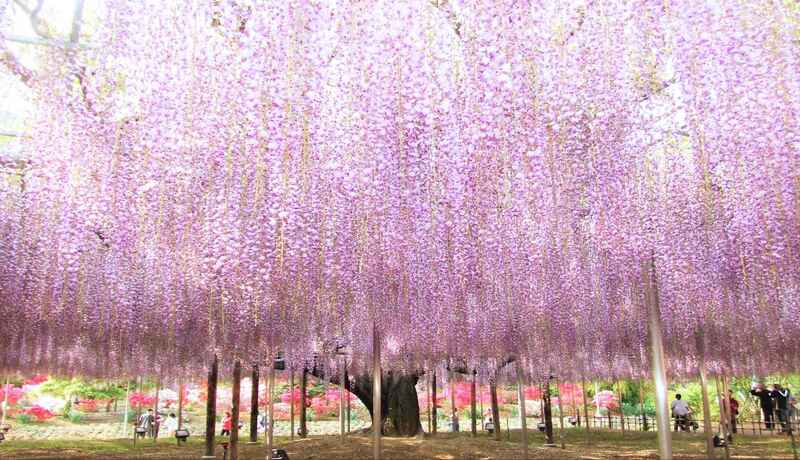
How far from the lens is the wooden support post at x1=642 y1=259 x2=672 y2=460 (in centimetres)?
580

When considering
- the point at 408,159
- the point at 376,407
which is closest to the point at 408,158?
the point at 408,159

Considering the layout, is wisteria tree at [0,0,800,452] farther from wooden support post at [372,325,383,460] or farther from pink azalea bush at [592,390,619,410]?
pink azalea bush at [592,390,619,410]

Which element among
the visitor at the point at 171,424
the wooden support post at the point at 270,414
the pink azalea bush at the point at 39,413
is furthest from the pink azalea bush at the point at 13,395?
the wooden support post at the point at 270,414

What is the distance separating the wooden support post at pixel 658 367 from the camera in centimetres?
580

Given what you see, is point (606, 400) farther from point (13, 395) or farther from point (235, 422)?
point (13, 395)

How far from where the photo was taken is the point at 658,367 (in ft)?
19.5

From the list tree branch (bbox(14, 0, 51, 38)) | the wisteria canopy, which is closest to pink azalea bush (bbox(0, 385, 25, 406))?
the wisteria canopy

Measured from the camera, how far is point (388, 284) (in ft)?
26.4

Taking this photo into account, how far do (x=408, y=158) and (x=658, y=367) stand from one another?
324cm

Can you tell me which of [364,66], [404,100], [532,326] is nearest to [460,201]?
[404,100]

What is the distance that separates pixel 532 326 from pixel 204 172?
6.82m

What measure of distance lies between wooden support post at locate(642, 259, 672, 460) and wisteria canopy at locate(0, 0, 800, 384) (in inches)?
11.2

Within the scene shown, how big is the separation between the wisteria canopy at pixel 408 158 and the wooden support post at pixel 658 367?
28 centimetres

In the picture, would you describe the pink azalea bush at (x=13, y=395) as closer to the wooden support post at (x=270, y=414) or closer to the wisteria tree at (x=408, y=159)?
the wisteria tree at (x=408, y=159)
